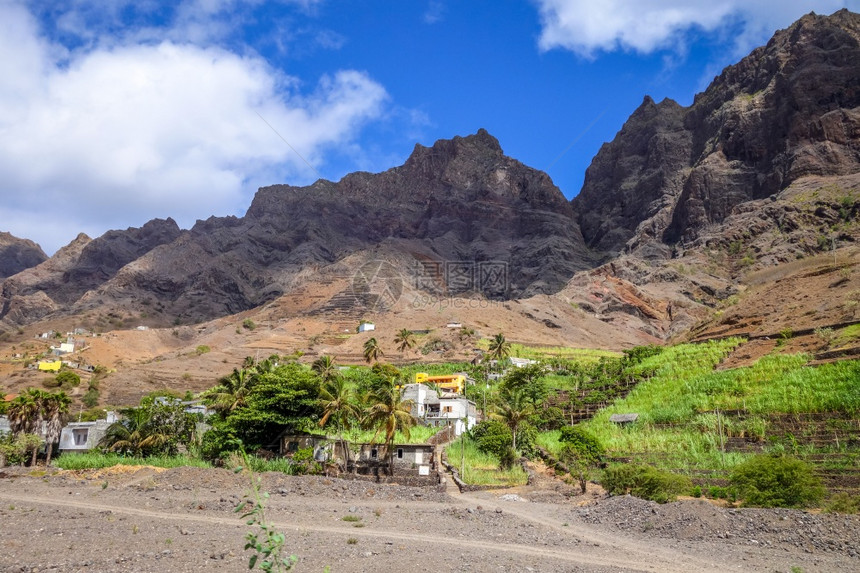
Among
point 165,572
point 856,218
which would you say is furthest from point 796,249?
point 165,572

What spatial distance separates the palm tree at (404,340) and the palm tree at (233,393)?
4496 cm

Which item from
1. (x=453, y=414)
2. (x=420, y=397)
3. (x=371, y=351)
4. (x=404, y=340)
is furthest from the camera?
(x=404, y=340)

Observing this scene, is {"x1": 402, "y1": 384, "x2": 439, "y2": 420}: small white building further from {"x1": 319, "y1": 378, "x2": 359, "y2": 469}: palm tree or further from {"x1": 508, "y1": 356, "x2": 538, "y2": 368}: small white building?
{"x1": 508, "y1": 356, "x2": 538, "y2": 368}: small white building

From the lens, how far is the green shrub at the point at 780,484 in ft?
82.8

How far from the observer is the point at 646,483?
1126 inches

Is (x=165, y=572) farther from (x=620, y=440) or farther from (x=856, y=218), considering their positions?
(x=856, y=218)

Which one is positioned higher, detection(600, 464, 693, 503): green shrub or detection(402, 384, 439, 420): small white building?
detection(402, 384, 439, 420): small white building

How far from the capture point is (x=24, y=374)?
84.8 meters

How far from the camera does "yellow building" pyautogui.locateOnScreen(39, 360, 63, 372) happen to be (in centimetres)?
8869

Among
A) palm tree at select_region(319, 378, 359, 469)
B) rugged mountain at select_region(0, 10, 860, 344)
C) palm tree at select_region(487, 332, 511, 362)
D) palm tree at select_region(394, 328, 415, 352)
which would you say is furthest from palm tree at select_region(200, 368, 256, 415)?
rugged mountain at select_region(0, 10, 860, 344)

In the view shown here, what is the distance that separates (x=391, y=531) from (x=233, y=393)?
30321mm

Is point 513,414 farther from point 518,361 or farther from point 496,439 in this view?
point 518,361

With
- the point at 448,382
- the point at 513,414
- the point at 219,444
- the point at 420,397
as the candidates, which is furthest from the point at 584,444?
the point at 448,382

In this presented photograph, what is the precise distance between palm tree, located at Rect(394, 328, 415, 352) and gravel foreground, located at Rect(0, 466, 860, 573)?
2601 inches
